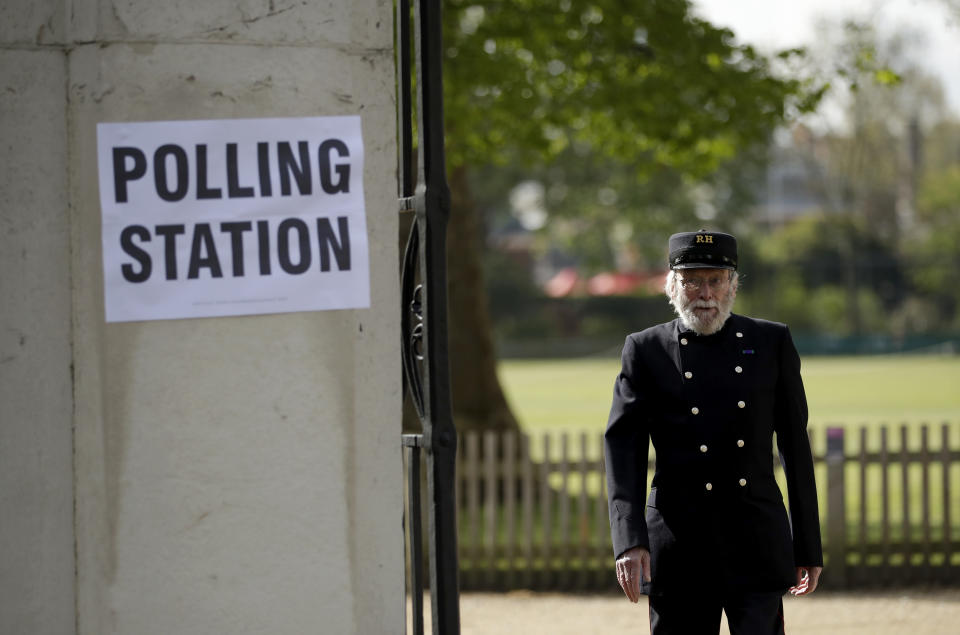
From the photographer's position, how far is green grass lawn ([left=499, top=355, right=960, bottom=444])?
24156mm

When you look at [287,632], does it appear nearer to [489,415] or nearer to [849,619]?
[849,619]

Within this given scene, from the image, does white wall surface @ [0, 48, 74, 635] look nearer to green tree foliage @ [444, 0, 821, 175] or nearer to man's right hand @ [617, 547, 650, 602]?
man's right hand @ [617, 547, 650, 602]

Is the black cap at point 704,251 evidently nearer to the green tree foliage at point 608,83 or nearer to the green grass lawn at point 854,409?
the green grass lawn at point 854,409

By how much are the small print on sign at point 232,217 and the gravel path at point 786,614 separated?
17.0 ft

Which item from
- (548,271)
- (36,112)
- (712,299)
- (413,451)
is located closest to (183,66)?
(36,112)

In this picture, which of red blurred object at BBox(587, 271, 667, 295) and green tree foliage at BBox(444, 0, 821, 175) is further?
red blurred object at BBox(587, 271, 667, 295)

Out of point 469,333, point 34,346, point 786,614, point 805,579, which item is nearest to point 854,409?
point 469,333

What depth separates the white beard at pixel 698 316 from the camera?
3.95 meters

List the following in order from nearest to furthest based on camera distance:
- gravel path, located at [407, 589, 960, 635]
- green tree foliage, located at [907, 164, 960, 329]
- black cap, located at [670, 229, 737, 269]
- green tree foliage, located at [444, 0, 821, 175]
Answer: black cap, located at [670, 229, 737, 269] → gravel path, located at [407, 589, 960, 635] → green tree foliage, located at [444, 0, 821, 175] → green tree foliage, located at [907, 164, 960, 329]

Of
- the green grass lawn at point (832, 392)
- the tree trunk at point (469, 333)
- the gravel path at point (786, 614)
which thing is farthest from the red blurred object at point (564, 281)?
the gravel path at point (786, 614)

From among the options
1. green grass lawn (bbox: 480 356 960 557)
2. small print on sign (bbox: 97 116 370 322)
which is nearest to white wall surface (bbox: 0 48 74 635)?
small print on sign (bbox: 97 116 370 322)

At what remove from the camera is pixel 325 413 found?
3.26 meters

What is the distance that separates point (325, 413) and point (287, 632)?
1.89 feet

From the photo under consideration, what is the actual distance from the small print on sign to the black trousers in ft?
4.74
